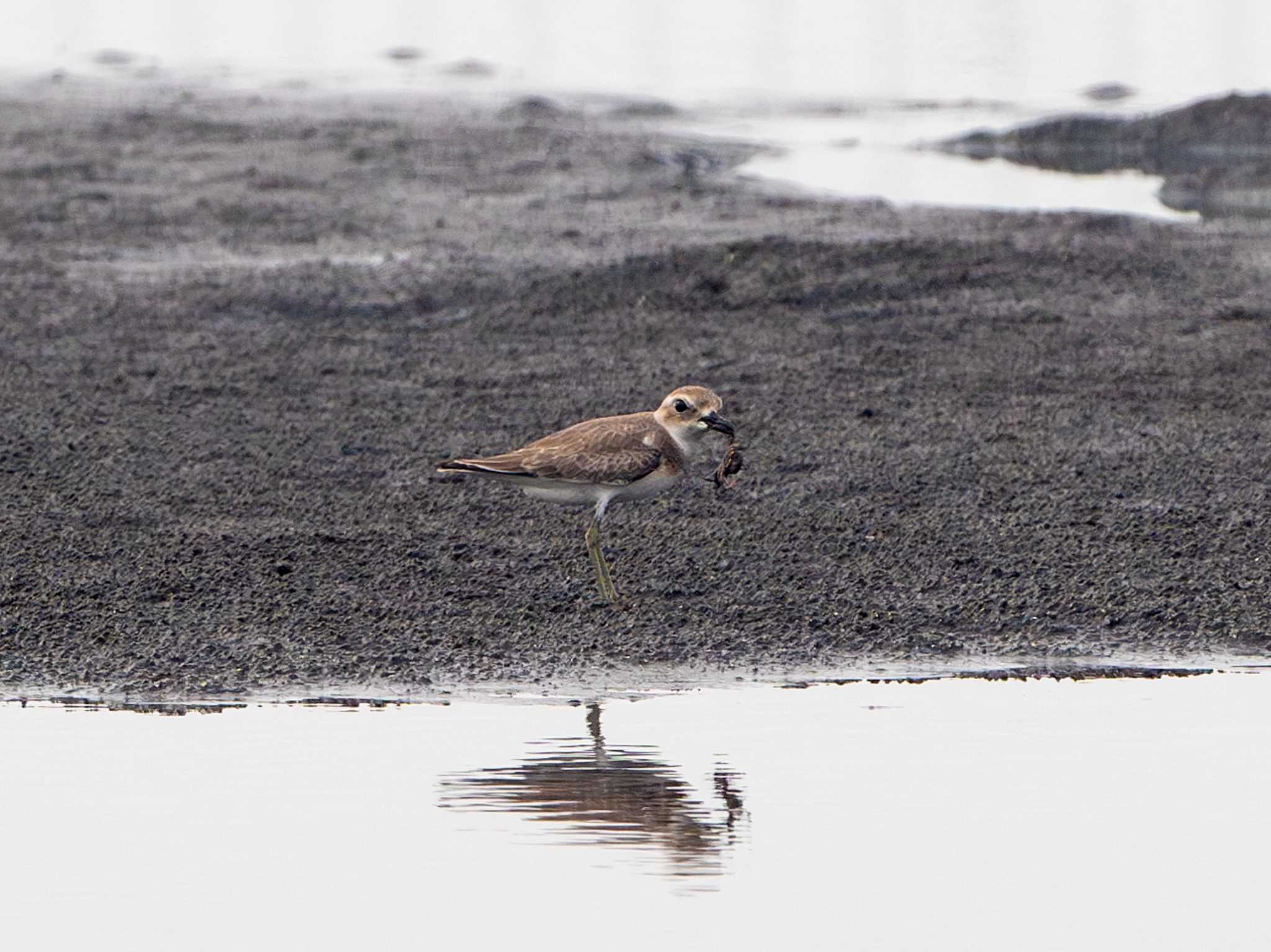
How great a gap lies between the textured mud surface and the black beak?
19.7 inches

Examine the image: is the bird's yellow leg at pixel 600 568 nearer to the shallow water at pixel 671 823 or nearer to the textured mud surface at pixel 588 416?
the textured mud surface at pixel 588 416

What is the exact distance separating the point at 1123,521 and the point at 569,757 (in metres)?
3.49

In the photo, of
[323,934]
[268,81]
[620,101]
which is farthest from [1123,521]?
[268,81]

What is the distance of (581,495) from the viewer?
8797mm

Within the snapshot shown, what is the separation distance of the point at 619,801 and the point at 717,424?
9.13 feet

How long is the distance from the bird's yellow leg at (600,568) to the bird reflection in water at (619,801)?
5.13 ft

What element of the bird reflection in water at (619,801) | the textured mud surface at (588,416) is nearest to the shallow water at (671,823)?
the bird reflection in water at (619,801)

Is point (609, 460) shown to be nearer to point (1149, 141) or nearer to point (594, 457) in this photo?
point (594, 457)

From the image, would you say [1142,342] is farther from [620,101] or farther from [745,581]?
[620,101]

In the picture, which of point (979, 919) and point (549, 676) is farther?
point (549, 676)

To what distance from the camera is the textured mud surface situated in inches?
323

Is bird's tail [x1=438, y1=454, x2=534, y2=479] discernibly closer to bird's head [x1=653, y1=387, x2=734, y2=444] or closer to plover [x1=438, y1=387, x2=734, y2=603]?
plover [x1=438, y1=387, x2=734, y2=603]

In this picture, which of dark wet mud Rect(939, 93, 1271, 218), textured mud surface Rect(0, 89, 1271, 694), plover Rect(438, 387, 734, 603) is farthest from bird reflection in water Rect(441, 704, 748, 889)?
dark wet mud Rect(939, 93, 1271, 218)

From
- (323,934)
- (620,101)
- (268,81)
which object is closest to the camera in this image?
(323,934)
